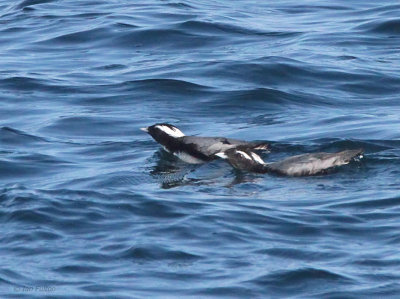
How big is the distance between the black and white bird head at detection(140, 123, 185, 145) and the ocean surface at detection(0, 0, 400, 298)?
0.59 ft

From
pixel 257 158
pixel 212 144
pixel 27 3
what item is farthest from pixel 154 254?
pixel 27 3

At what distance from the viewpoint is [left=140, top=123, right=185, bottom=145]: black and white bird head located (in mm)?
14562

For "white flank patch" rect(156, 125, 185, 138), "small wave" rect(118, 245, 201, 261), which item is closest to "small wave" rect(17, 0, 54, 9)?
"white flank patch" rect(156, 125, 185, 138)

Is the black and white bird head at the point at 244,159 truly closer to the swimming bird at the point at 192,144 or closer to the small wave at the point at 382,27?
the swimming bird at the point at 192,144

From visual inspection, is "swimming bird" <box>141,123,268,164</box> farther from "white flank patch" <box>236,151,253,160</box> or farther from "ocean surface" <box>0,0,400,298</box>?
"white flank patch" <box>236,151,253,160</box>

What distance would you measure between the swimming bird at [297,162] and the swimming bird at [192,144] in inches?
13.4

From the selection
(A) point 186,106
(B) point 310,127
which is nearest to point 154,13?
(A) point 186,106

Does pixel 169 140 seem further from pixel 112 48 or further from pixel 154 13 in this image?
pixel 154 13

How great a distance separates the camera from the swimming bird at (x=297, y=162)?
13109 millimetres

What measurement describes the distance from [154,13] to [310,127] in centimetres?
914

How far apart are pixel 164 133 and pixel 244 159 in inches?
60.5

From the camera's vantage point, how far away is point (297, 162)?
13.2 m

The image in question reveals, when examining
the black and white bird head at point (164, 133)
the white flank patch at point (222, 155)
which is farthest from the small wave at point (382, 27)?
the white flank patch at point (222, 155)

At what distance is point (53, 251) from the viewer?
10.6 m
